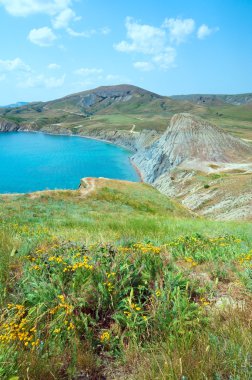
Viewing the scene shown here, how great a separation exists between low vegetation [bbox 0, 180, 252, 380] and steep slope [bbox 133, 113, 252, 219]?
3979 centimetres

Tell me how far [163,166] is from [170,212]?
8497cm

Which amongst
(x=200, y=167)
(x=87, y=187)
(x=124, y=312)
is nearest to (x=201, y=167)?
(x=200, y=167)

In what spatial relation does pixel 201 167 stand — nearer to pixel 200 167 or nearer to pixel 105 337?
pixel 200 167

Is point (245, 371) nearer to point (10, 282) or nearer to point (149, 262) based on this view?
point (149, 262)

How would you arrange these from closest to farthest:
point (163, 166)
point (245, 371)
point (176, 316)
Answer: point (245, 371) → point (176, 316) → point (163, 166)

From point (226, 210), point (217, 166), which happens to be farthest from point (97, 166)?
point (226, 210)

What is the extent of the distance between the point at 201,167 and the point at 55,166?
2950 inches

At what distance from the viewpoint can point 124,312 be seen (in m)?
4.66

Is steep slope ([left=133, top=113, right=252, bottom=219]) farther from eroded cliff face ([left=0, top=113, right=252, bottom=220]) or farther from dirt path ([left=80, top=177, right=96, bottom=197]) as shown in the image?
dirt path ([left=80, top=177, right=96, bottom=197])

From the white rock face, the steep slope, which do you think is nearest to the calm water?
the white rock face

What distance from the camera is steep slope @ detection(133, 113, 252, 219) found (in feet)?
185

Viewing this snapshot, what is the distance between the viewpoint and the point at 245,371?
3188mm

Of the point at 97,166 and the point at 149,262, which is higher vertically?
the point at 149,262

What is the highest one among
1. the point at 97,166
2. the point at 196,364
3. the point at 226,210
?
the point at 196,364
